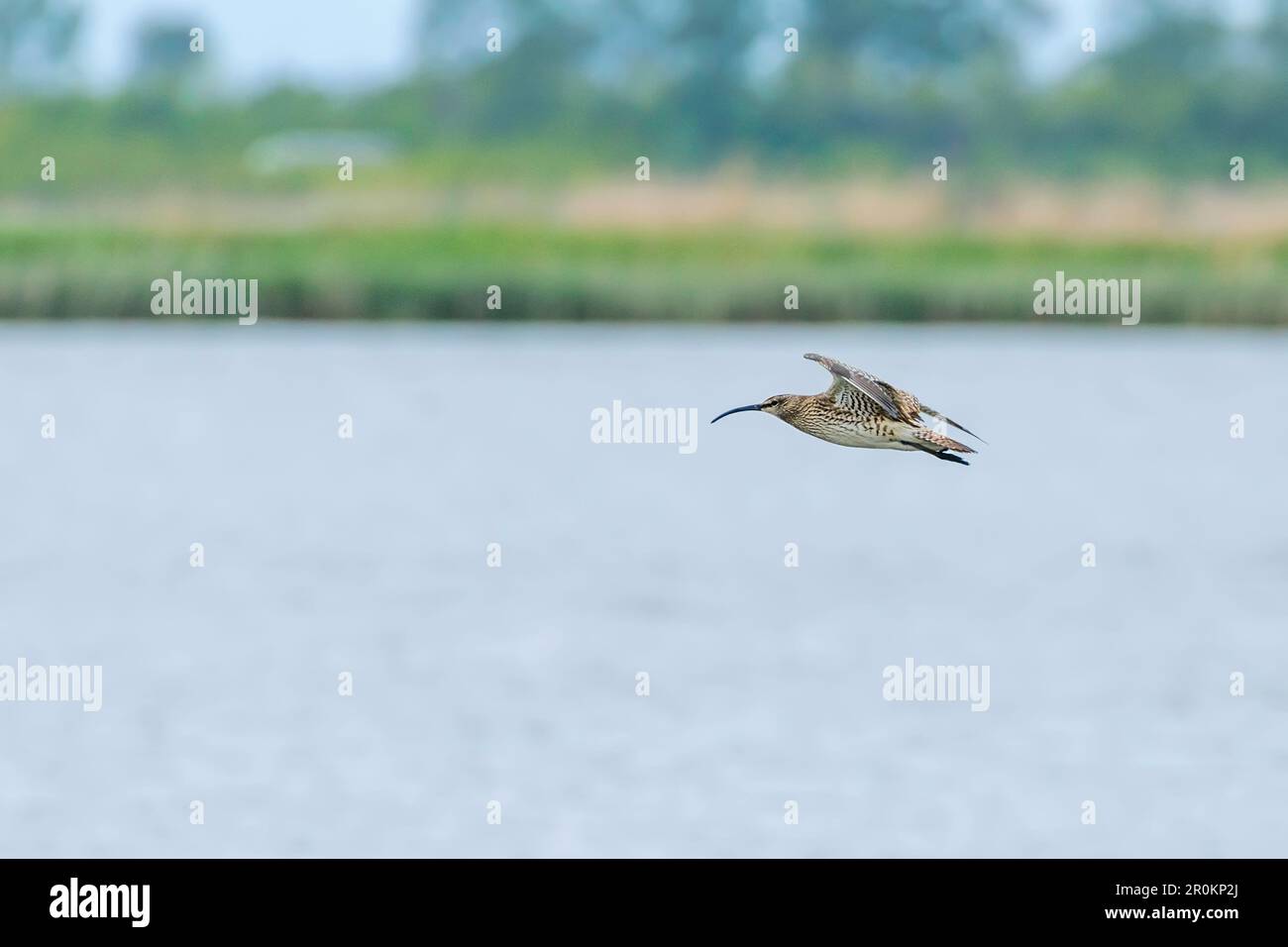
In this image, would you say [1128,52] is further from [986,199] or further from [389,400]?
[389,400]

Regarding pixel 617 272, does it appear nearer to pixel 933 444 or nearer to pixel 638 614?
pixel 638 614

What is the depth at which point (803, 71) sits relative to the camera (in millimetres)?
68938

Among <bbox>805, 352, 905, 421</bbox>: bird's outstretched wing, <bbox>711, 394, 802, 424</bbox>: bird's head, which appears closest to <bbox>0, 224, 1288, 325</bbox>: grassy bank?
<bbox>711, 394, 802, 424</bbox>: bird's head

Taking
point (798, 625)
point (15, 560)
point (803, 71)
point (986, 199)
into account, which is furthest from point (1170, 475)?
point (803, 71)

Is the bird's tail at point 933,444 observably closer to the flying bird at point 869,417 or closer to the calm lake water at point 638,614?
the flying bird at point 869,417

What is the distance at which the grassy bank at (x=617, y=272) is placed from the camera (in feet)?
133

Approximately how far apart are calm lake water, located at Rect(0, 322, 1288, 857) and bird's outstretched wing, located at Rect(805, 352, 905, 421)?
848cm

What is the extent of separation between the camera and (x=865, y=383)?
6391mm

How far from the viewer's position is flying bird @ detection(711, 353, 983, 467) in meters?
6.26

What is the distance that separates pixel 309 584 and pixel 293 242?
22802 mm

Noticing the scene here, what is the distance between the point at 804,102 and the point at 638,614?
47039mm

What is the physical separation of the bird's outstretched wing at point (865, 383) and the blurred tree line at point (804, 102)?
56871 mm

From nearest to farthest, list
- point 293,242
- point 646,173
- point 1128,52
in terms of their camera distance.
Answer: point 293,242
point 646,173
point 1128,52
